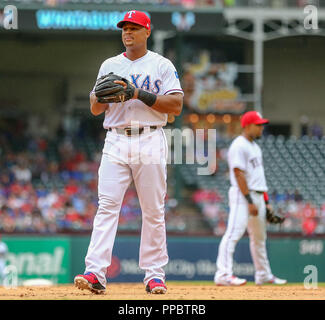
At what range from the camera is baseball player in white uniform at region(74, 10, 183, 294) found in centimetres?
523

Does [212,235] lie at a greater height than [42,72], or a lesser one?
lesser

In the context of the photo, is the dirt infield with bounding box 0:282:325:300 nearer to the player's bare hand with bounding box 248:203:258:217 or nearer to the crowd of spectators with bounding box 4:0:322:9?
the player's bare hand with bounding box 248:203:258:217

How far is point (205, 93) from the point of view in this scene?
65.5 ft

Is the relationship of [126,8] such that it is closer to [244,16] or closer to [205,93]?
[244,16]

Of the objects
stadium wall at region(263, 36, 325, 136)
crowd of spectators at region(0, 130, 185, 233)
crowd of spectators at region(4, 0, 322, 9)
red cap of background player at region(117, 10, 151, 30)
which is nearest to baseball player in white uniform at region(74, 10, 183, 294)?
red cap of background player at region(117, 10, 151, 30)

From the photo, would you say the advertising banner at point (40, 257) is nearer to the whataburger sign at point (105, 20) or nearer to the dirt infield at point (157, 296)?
the whataburger sign at point (105, 20)

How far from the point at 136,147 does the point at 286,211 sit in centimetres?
1033

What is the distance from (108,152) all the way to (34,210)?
9723 mm

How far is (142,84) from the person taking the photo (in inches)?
209

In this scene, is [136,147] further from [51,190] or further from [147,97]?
[51,190]

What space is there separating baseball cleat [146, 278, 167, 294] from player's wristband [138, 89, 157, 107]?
1.23m

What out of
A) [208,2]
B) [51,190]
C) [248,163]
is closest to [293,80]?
[208,2]

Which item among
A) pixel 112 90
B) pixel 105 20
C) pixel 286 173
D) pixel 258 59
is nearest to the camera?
pixel 112 90
